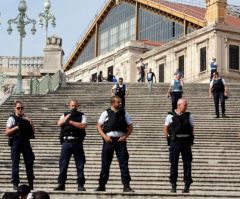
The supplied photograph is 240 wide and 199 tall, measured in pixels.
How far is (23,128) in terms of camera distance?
15.7 meters

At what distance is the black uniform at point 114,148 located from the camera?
15.0m

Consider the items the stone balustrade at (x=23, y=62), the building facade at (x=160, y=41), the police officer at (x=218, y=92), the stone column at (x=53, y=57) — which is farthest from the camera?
the stone balustrade at (x=23, y=62)

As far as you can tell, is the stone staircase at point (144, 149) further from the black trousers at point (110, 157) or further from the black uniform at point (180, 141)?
the black uniform at point (180, 141)

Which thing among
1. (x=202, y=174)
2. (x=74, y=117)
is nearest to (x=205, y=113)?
(x=202, y=174)

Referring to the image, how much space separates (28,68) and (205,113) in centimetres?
2694

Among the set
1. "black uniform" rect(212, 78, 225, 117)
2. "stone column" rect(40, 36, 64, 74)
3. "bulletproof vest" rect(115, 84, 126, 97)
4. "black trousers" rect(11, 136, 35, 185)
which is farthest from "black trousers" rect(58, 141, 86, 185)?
"stone column" rect(40, 36, 64, 74)

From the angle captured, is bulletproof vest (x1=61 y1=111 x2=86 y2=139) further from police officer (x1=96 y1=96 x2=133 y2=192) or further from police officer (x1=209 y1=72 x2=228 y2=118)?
police officer (x1=209 y1=72 x2=228 y2=118)

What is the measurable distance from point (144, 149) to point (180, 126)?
4.85m

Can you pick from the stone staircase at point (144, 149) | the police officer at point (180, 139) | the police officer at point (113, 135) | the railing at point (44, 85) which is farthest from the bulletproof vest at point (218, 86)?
the police officer at point (113, 135)

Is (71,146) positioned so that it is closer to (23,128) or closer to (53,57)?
(23,128)

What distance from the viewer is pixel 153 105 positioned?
90.0ft

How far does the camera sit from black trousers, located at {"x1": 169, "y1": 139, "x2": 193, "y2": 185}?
15.0 metres

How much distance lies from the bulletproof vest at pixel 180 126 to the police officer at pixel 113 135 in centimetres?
72

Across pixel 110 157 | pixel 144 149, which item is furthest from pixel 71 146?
pixel 144 149
